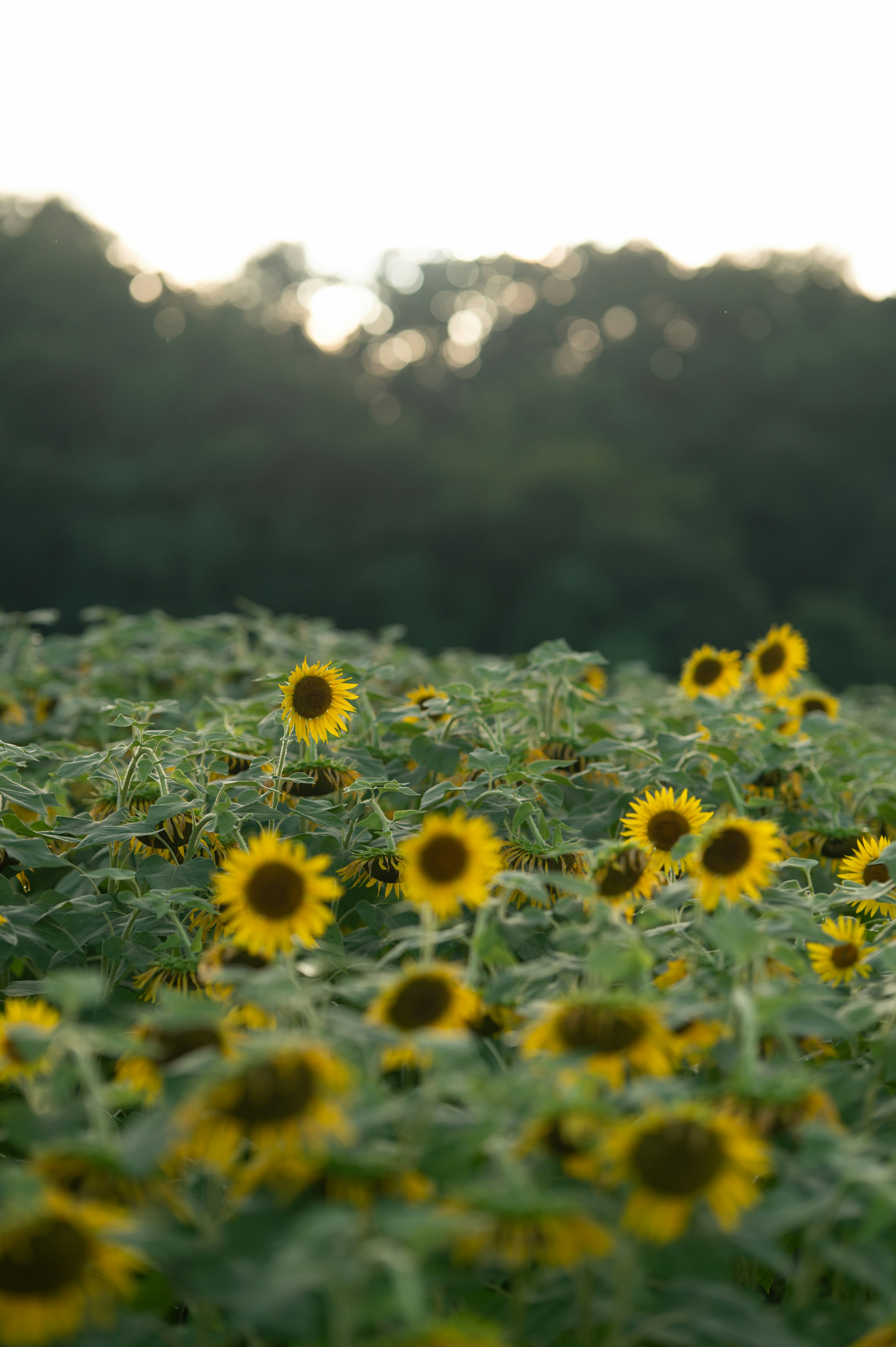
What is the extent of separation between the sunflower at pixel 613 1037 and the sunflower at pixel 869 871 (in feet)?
3.01

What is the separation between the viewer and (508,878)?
1339 millimetres

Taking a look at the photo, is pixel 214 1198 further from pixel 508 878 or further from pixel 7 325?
pixel 7 325

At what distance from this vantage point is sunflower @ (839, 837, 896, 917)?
6.19ft

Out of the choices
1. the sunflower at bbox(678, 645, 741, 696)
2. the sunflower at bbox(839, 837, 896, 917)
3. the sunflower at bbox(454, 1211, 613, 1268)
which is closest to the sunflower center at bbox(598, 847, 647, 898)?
the sunflower at bbox(839, 837, 896, 917)

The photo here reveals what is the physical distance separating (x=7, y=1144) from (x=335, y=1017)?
3.11 feet

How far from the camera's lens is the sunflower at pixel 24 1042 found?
0.99 metres

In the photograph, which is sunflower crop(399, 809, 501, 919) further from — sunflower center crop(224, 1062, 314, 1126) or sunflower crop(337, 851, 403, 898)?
sunflower crop(337, 851, 403, 898)

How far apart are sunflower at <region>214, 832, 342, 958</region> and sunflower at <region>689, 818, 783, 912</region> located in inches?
19.7

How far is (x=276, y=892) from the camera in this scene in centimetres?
127

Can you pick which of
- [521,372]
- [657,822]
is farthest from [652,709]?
[521,372]

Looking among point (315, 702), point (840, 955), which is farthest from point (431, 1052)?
point (315, 702)

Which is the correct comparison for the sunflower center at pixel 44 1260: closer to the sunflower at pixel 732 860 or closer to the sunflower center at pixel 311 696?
the sunflower at pixel 732 860

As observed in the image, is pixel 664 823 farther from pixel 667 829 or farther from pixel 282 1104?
pixel 282 1104

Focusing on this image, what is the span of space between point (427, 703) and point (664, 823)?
71 cm
